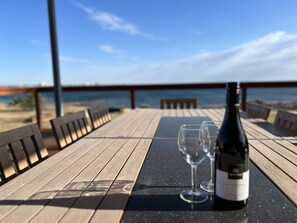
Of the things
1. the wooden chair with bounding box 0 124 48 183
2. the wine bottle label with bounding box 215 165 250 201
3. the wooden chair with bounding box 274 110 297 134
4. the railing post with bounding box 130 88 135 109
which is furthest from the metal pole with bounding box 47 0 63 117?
the wine bottle label with bounding box 215 165 250 201

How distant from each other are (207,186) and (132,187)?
261 mm

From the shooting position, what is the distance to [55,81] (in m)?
3.53

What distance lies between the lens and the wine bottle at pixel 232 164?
644mm

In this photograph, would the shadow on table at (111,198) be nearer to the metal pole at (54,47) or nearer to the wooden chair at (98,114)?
the wooden chair at (98,114)

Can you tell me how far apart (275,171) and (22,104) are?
6658mm

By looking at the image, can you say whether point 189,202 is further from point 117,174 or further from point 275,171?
point 275,171

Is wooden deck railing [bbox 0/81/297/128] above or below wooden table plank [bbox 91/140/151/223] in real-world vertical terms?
above

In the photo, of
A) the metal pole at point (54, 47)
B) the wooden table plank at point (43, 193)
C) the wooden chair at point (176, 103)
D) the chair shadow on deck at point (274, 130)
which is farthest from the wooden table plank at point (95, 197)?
the wooden chair at point (176, 103)

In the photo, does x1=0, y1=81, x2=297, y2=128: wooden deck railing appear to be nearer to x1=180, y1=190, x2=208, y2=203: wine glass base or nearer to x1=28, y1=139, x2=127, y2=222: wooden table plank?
x1=28, y1=139, x2=127, y2=222: wooden table plank

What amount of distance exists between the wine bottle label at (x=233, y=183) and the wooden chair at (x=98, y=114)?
6.93 ft

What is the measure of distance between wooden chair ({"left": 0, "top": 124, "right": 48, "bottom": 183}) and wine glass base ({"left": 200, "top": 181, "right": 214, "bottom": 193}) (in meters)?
0.90

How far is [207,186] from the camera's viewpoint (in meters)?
0.84

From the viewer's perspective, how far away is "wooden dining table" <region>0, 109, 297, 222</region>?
66 centimetres

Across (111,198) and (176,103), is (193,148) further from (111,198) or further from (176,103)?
(176,103)
